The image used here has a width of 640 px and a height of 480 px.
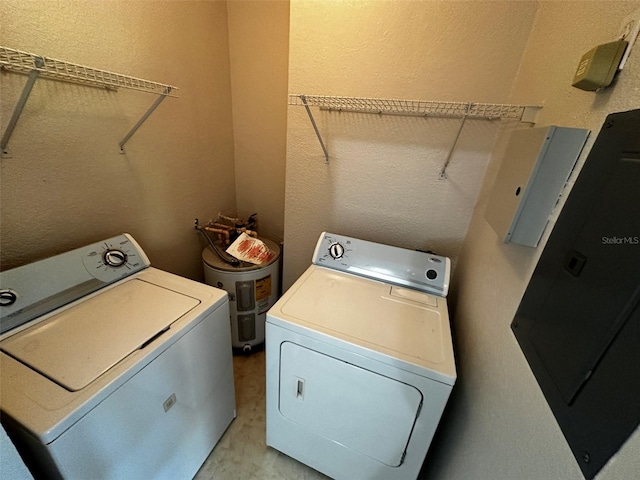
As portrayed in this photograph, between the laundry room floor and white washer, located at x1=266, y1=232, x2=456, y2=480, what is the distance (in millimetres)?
129

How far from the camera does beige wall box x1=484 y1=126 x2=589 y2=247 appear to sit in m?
0.72

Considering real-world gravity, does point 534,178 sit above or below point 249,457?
above

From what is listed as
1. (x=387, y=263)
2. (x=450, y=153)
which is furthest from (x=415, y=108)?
(x=387, y=263)

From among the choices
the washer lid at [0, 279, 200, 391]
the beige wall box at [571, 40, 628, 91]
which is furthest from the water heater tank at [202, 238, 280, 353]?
the beige wall box at [571, 40, 628, 91]

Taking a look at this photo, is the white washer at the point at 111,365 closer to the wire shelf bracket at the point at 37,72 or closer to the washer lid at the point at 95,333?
the washer lid at the point at 95,333

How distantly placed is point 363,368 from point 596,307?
778 mm

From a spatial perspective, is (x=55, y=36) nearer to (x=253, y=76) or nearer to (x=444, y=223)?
(x=253, y=76)

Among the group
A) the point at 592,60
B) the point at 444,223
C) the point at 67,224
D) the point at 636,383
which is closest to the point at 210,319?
the point at 67,224

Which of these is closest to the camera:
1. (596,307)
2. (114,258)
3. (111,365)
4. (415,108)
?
(596,307)

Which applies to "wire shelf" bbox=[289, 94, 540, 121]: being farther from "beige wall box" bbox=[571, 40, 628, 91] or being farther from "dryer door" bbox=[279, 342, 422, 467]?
"dryer door" bbox=[279, 342, 422, 467]

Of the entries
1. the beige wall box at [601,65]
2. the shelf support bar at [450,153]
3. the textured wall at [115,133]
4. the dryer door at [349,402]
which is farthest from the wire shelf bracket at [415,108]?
the dryer door at [349,402]

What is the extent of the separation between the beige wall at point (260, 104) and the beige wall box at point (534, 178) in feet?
5.44

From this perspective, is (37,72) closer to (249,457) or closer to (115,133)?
(115,133)

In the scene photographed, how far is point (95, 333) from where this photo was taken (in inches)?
40.5
